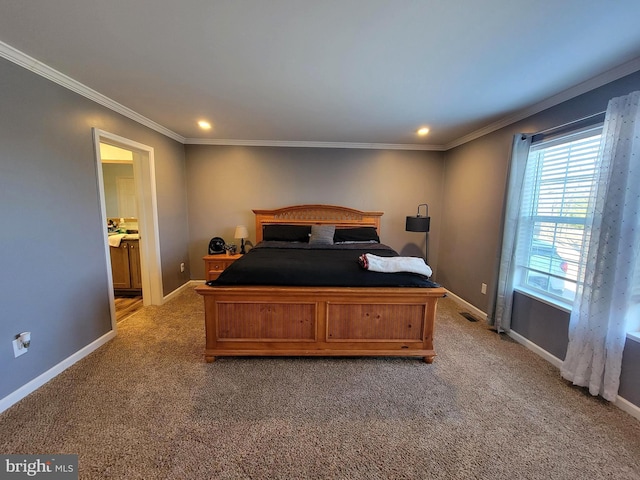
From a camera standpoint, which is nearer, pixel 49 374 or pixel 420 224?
pixel 49 374

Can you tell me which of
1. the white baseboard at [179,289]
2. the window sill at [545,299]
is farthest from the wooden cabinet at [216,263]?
the window sill at [545,299]

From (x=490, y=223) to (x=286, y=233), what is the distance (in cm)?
276

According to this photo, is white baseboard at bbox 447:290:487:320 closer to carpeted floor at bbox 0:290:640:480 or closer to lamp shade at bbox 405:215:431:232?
carpeted floor at bbox 0:290:640:480

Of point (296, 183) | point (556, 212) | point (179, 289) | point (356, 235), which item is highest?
point (296, 183)

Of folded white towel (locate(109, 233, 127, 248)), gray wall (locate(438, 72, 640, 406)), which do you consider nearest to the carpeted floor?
gray wall (locate(438, 72, 640, 406))

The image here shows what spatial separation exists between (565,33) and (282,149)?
329 centimetres

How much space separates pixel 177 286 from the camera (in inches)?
148

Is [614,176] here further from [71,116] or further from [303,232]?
[71,116]

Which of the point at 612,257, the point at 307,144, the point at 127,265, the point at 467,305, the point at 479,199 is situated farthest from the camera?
the point at 307,144

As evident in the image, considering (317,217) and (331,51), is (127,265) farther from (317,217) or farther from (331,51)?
(331,51)

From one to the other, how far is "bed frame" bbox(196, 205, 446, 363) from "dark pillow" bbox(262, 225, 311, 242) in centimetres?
175

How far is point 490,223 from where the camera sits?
9.80 ft

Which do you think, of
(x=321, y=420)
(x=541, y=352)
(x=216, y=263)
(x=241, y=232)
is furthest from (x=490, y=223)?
(x=216, y=263)

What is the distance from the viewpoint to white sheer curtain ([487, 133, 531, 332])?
250 cm
